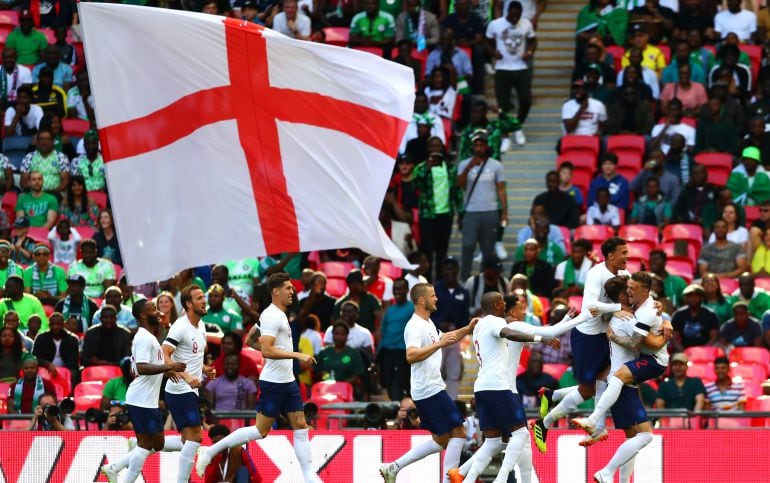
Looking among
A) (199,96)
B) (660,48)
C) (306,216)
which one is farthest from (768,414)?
(660,48)

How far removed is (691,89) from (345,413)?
8.94 metres

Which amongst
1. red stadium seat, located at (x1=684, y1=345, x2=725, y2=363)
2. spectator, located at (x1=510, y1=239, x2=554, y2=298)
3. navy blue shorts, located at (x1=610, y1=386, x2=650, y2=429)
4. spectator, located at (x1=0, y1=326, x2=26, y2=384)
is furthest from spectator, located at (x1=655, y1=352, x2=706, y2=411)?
spectator, located at (x1=0, y1=326, x2=26, y2=384)

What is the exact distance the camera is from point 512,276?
24906 mm

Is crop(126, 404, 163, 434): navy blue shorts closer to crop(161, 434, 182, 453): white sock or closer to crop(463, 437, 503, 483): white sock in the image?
crop(161, 434, 182, 453): white sock

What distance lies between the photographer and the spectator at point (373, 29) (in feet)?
96.9

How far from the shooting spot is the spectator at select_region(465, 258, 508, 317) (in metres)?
24.5

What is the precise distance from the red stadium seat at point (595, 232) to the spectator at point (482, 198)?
1.08m

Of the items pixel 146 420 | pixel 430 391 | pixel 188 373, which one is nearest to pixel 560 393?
pixel 430 391

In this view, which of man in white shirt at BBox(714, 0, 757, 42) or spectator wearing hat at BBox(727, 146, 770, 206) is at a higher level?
man in white shirt at BBox(714, 0, 757, 42)

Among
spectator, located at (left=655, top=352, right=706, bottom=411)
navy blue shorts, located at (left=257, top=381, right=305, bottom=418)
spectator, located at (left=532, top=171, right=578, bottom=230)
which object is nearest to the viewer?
navy blue shorts, located at (left=257, top=381, right=305, bottom=418)

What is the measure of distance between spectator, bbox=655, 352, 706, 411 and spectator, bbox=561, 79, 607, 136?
20.9ft

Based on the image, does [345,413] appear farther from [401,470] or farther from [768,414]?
[768,414]

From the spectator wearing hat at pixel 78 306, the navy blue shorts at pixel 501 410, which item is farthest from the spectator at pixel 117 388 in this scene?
the navy blue shorts at pixel 501 410

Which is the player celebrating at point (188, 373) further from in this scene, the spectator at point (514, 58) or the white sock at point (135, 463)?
the spectator at point (514, 58)
